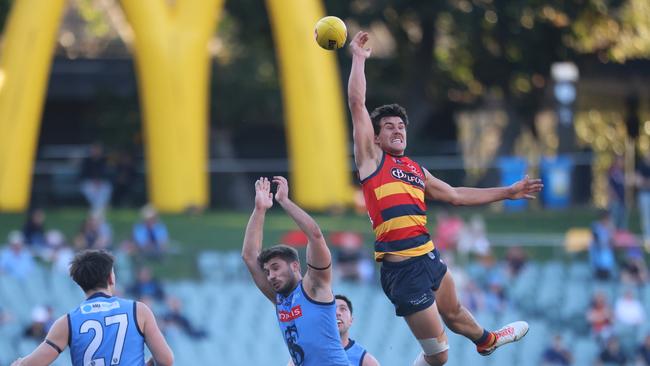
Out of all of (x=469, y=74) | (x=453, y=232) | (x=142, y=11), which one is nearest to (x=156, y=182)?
(x=142, y=11)

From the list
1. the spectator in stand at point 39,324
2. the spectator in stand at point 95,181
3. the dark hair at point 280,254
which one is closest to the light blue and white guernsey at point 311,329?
the dark hair at point 280,254

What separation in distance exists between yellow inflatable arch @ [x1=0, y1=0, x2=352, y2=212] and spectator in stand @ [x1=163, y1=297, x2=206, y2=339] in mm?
6629

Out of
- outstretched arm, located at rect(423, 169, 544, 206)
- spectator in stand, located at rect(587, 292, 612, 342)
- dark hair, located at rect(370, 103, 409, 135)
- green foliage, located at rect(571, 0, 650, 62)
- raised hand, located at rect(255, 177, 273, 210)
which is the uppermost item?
green foliage, located at rect(571, 0, 650, 62)

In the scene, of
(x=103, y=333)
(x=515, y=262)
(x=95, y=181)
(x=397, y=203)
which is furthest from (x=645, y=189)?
(x=103, y=333)

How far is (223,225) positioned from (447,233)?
4171 mm

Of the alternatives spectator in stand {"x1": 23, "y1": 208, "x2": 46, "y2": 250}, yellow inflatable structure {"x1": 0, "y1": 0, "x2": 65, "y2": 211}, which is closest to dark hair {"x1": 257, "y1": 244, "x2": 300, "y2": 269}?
spectator in stand {"x1": 23, "y1": 208, "x2": 46, "y2": 250}

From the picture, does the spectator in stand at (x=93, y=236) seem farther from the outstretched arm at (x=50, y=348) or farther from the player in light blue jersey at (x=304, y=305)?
the outstretched arm at (x=50, y=348)

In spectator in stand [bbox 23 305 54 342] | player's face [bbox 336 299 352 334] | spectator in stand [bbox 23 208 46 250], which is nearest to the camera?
player's face [bbox 336 299 352 334]

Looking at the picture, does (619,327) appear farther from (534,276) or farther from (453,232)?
(453,232)

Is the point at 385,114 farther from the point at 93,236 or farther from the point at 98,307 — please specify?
the point at 93,236

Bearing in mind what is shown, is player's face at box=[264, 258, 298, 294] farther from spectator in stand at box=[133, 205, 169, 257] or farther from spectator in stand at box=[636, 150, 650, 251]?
spectator in stand at box=[636, 150, 650, 251]

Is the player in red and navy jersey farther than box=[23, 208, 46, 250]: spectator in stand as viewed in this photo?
No

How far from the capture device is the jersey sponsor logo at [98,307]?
770 cm

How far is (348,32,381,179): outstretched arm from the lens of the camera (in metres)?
8.39
